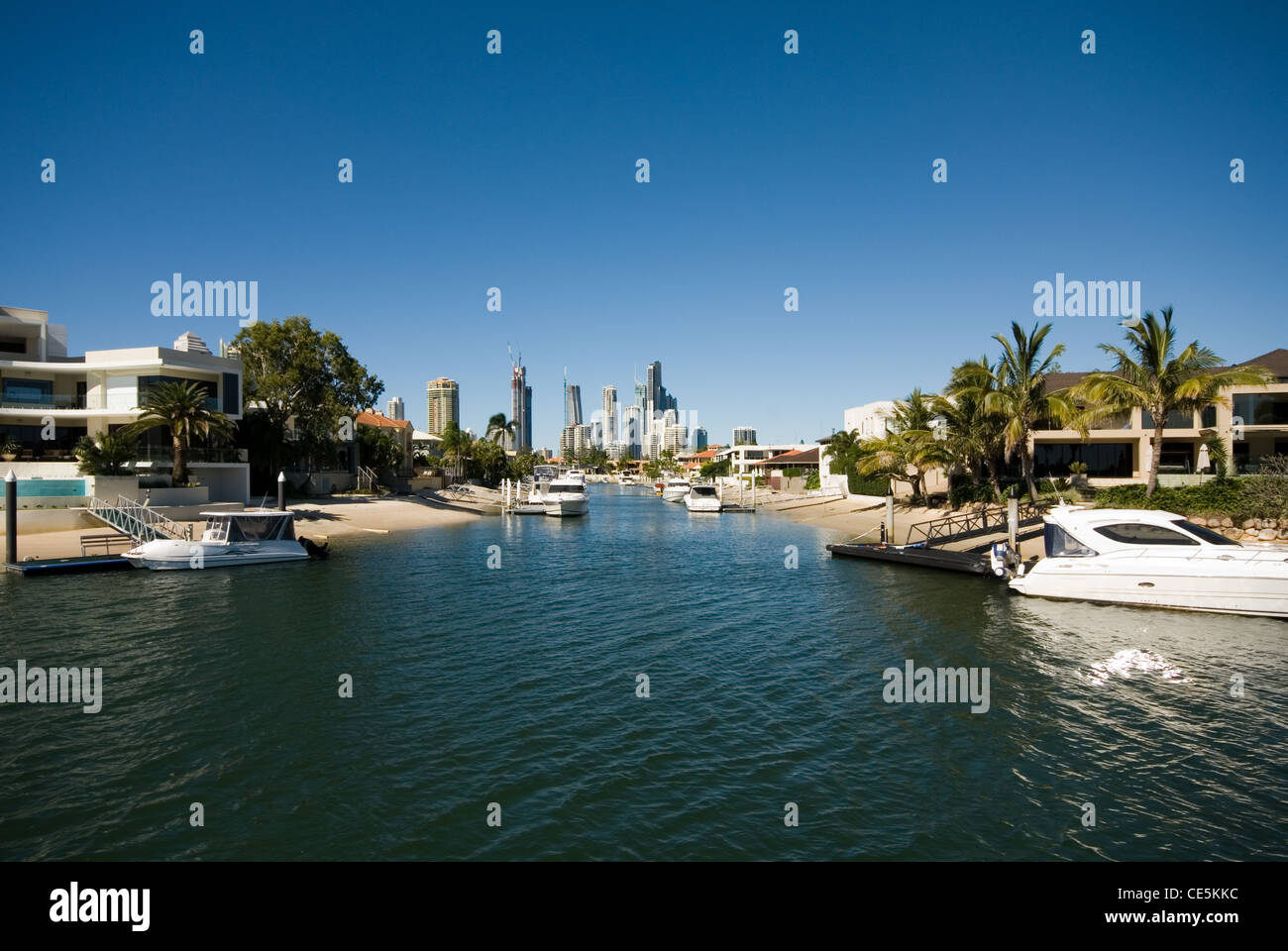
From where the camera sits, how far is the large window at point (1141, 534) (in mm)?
22702

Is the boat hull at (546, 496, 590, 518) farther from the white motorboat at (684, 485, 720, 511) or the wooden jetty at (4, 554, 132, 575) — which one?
the wooden jetty at (4, 554, 132, 575)

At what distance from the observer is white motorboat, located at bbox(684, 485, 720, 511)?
77875 mm

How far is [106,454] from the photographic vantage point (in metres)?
38.8

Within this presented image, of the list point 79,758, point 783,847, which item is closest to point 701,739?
point 783,847

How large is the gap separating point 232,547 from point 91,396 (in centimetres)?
2285

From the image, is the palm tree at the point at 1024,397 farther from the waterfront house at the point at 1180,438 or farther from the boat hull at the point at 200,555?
the boat hull at the point at 200,555

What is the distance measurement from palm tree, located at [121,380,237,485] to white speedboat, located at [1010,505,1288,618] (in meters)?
44.9

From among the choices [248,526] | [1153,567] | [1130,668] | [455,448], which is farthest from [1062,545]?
[455,448]

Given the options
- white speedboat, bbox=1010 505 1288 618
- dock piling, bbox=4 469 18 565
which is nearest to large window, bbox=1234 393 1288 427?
white speedboat, bbox=1010 505 1288 618

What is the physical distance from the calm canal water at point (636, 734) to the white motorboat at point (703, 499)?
5325 centimetres

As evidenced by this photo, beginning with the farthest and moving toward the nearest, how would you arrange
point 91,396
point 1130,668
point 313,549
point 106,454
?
point 91,396 → point 106,454 → point 313,549 → point 1130,668

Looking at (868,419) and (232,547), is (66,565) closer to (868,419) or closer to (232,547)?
(232,547)

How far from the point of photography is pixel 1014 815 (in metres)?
9.80
